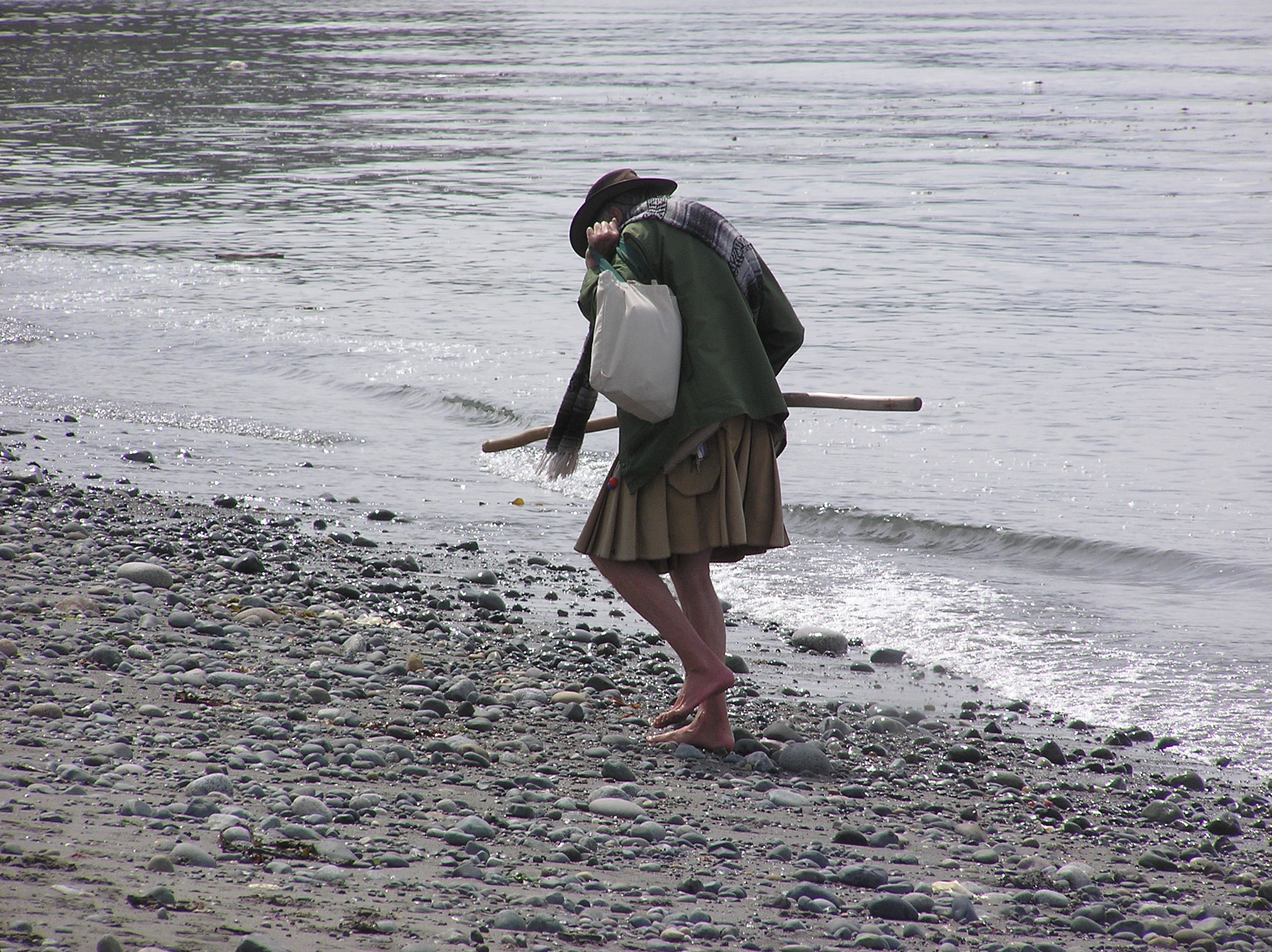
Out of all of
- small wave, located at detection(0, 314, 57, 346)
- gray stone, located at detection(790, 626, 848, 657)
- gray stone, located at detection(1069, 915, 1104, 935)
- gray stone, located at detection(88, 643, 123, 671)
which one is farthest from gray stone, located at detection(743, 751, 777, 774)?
small wave, located at detection(0, 314, 57, 346)

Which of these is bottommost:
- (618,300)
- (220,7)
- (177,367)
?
(177,367)

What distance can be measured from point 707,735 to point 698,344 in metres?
1.35

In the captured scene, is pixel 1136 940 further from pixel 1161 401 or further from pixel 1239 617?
pixel 1161 401

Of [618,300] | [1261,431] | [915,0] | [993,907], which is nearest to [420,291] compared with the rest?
[1261,431]

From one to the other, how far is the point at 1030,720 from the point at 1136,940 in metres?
1.95

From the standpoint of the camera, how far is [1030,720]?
550 centimetres

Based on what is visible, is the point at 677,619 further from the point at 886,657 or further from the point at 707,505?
the point at 886,657

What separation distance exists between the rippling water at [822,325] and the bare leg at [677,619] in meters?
1.84

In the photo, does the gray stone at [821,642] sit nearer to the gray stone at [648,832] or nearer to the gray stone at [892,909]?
the gray stone at [648,832]

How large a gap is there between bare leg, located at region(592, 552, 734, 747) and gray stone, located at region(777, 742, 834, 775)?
0.78 ft

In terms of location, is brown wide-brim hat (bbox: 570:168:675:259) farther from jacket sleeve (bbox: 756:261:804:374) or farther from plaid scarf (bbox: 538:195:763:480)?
jacket sleeve (bbox: 756:261:804:374)

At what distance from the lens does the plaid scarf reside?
438cm

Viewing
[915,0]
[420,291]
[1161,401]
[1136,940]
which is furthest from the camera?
[915,0]

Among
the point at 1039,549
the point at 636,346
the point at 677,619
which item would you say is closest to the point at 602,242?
the point at 636,346
